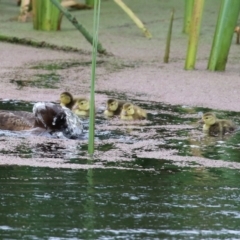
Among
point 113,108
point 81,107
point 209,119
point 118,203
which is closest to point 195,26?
point 81,107

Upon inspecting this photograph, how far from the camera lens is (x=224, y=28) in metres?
8.15

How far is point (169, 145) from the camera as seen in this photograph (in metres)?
5.61

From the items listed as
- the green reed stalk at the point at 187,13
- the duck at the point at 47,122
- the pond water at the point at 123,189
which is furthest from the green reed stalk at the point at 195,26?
the duck at the point at 47,122

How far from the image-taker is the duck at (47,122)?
585 cm

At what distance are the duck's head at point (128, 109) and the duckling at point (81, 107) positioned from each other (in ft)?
1.33

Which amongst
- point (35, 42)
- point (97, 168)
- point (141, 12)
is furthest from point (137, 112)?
point (141, 12)

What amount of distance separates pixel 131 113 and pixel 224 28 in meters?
1.98

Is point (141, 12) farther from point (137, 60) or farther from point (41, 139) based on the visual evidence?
point (41, 139)

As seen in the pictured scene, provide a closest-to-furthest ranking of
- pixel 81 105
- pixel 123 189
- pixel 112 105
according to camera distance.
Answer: pixel 123 189, pixel 112 105, pixel 81 105

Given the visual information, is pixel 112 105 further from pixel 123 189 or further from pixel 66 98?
pixel 123 189

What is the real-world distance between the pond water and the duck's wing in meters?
0.13

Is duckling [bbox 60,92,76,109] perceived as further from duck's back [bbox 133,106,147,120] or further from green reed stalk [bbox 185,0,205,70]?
green reed stalk [bbox 185,0,205,70]

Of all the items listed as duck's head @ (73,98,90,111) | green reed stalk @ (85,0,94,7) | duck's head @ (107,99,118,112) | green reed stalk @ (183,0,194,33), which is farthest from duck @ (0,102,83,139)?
green reed stalk @ (85,0,94,7)

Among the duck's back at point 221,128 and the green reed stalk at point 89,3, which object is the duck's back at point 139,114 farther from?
the green reed stalk at point 89,3
